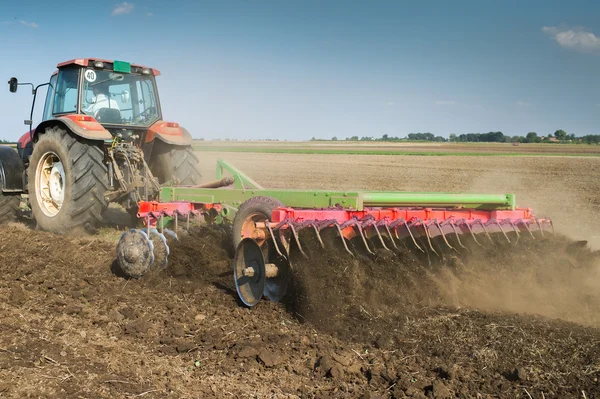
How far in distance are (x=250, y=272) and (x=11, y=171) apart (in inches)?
204

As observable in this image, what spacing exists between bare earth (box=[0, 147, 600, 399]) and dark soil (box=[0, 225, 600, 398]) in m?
0.01

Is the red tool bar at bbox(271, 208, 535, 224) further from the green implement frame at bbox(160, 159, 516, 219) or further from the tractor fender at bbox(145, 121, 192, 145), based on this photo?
the tractor fender at bbox(145, 121, 192, 145)

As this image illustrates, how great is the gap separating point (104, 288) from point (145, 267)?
41 cm

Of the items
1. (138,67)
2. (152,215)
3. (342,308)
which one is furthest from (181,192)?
(342,308)

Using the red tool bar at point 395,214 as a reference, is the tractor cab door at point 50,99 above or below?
above

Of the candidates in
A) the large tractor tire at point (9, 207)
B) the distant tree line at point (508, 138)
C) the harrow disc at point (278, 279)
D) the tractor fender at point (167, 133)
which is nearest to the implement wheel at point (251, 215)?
the harrow disc at point (278, 279)

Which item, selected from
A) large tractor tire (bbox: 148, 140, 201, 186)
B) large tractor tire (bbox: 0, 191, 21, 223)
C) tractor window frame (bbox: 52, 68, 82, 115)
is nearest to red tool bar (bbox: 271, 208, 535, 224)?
→ large tractor tire (bbox: 148, 140, 201, 186)

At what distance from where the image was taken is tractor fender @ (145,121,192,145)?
784cm

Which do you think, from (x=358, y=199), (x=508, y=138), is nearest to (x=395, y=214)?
(x=358, y=199)

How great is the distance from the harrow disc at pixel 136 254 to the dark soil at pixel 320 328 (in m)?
0.12

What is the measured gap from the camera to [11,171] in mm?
8328

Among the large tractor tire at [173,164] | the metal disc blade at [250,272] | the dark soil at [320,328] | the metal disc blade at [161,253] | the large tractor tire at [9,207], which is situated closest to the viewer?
the dark soil at [320,328]

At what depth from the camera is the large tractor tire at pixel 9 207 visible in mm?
8617

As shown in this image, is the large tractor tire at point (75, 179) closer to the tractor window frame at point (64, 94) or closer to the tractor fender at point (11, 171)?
the tractor window frame at point (64, 94)
